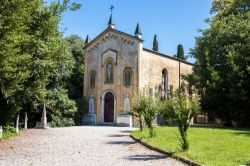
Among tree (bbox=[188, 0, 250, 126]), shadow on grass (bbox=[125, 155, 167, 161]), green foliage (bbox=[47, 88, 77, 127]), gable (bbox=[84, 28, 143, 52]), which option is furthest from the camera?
gable (bbox=[84, 28, 143, 52])

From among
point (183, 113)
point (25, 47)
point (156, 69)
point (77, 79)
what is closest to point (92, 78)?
point (77, 79)

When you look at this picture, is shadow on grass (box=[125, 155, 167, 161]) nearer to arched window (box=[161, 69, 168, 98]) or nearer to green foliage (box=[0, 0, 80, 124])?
green foliage (box=[0, 0, 80, 124])

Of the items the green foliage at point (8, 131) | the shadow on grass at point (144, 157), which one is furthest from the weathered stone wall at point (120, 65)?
the shadow on grass at point (144, 157)

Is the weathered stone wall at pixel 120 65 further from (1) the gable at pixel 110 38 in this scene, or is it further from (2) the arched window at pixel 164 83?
(2) the arched window at pixel 164 83

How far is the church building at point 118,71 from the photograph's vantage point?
35.8 m

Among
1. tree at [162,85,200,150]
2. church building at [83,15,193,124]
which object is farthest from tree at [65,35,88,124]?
tree at [162,85,200,150]

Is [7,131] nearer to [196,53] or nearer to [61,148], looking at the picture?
[61,148]

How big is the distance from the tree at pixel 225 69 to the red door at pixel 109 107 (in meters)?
8.81

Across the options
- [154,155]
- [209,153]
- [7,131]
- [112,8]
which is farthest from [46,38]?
[112,8]

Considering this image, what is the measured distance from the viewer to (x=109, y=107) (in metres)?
Answer: 37.3

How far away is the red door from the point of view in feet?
122

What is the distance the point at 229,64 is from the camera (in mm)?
29984

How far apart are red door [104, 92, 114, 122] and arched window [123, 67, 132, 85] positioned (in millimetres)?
2305

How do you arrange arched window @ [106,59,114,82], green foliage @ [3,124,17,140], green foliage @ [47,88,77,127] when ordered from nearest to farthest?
green foliage @ [3,124,17,140] < green foliage @ [47,88,77,127] < arched window @ [106,59,114,82]
